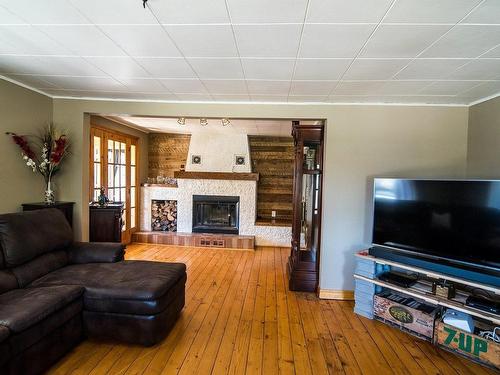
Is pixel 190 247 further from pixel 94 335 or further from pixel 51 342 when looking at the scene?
pixel 51 342

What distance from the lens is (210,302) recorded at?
10.3 feet

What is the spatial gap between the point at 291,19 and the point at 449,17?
0.88 metres

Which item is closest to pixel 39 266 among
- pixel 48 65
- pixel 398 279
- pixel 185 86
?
pixel 48 65

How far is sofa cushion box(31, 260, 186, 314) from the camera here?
219cm

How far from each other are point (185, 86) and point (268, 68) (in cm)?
100

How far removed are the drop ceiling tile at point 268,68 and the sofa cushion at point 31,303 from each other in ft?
7.42

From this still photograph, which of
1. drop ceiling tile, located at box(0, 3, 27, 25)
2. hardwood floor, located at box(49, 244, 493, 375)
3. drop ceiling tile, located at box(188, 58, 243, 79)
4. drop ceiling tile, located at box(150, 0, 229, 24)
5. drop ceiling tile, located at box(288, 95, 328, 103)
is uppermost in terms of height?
drop ceiling tile, located at box(0, 3, 27, 25)

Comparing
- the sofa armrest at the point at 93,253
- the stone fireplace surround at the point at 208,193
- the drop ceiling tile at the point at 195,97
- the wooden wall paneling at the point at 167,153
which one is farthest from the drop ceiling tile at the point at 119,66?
the wooden wall paneling at the point at 167,153

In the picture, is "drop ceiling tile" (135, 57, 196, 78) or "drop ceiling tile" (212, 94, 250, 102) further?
"drop ceiling tile" (212, 94, 250, 102)

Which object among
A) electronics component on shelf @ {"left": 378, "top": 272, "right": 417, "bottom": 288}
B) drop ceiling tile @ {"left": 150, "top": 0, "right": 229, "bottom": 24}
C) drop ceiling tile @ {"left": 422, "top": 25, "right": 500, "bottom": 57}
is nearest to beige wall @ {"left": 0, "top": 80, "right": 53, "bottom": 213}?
drop ceiling tile @ {"left": 150, "top": 0, "right": 229, "bottom": 24}

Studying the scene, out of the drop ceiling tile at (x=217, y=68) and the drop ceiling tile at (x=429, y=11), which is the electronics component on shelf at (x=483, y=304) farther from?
the drop ceiling tile at (x=217, y=68)

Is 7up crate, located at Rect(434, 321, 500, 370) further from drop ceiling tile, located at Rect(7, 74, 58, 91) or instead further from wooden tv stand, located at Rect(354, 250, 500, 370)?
drop ceiling tile, located at Rect(7, 74, 58, 91)

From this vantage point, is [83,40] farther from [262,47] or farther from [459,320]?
[459,320]

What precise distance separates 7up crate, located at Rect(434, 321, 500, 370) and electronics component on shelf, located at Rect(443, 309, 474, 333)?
0.03 m
